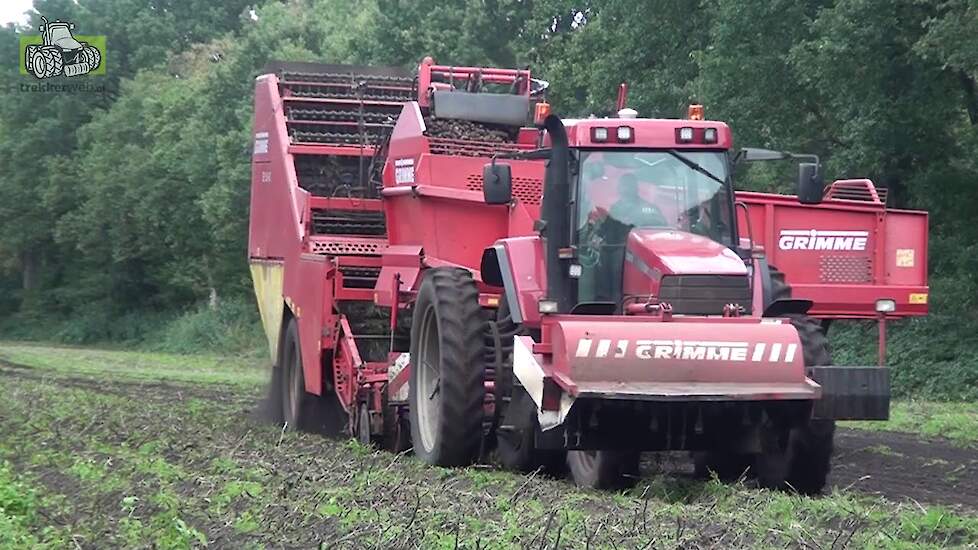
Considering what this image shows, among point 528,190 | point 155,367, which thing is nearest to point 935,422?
point 528,190

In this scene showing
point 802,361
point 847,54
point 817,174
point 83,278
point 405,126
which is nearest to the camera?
point 802,361

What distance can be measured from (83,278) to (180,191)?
816 centimetres

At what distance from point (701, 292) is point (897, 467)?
3.71 m

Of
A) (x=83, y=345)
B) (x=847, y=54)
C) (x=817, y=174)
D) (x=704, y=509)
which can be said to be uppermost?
(x=847, y=54)

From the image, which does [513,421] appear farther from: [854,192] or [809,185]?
[854,192]

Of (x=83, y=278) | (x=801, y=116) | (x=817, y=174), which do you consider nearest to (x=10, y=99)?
(x=83, y=278)

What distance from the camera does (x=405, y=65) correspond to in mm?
38875

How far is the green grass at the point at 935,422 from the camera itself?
15836mm

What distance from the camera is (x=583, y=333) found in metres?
9.58

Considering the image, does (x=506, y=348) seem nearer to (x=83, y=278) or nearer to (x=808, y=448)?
(x=808, y=448)

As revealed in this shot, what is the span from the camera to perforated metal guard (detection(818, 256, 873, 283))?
13.5 meters

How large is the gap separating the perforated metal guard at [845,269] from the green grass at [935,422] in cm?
252

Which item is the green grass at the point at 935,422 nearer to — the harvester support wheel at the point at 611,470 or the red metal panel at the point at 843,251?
the red metal panel at the point at 843,251

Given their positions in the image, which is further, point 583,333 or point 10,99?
point 10,99
